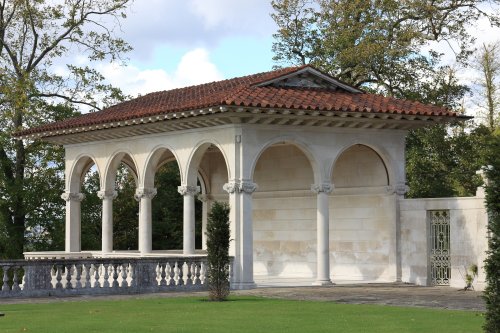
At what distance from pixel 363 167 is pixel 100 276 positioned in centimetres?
880

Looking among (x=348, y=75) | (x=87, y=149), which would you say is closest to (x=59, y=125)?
(x=87, y=149)

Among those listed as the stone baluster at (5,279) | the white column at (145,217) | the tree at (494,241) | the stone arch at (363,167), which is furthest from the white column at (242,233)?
the tree at (494,241)

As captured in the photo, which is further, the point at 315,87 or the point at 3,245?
the point at 3,245

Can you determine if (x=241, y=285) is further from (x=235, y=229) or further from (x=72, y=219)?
(x=72, y=219)

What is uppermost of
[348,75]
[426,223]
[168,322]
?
[348,75]

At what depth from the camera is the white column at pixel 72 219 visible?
33688 mm

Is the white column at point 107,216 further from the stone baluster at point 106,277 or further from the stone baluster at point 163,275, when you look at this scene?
the stone baluster at point 106,277

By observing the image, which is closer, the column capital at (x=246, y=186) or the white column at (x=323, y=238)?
the column capital at (x=246, y=186)

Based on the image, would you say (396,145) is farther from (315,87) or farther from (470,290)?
(470,290)

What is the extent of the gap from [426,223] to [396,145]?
98.4 inches

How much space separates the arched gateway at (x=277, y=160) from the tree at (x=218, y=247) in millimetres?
3393

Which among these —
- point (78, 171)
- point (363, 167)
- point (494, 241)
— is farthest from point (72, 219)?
point (494, 241)

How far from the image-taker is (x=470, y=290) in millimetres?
26266

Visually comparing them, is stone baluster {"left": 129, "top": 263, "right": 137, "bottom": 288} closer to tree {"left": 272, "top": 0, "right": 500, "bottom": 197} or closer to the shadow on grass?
the shadow on grass
